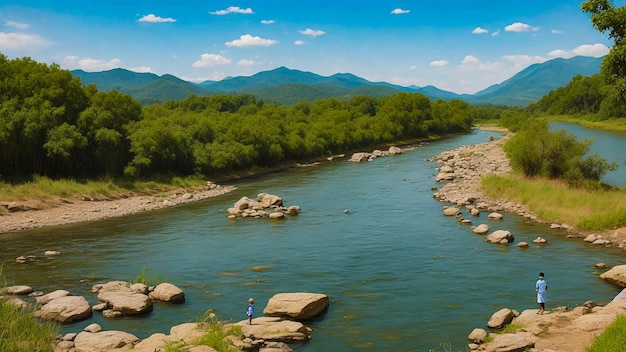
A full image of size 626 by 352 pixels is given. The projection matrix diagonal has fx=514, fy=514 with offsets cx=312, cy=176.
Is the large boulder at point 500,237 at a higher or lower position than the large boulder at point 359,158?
lower

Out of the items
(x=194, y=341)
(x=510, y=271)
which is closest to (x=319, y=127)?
(x=510, y=271)

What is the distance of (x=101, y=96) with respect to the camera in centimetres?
5756

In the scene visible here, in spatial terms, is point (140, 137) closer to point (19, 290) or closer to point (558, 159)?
point (19, 290)

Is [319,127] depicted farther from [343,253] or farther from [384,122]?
[343,253]

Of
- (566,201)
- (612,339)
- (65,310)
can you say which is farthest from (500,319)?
(566,201)

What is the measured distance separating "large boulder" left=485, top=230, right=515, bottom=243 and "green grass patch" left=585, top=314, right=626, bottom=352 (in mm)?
15732

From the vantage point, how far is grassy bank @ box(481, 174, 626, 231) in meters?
33.8

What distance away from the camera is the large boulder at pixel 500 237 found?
3203cm

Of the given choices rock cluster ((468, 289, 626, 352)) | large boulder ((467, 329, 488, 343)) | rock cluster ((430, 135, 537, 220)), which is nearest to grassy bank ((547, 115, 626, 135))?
rock cluster ((430, 135, 537, 220))

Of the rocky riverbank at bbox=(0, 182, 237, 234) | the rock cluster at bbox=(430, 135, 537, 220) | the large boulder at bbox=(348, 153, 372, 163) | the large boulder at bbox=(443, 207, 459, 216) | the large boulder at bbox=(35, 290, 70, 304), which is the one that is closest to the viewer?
the large boulder at bbox=(35, 290, 70, 304)

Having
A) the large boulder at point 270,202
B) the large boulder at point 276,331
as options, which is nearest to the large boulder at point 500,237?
the large boulder at point 276,331

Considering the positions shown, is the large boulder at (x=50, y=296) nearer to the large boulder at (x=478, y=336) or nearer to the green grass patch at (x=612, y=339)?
the large boulder at (x=478, y=336)

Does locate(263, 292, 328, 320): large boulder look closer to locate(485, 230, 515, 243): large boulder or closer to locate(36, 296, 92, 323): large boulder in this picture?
locate(36, 296, 92, 323): large boulder

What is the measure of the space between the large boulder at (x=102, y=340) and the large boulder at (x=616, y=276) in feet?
69.3
